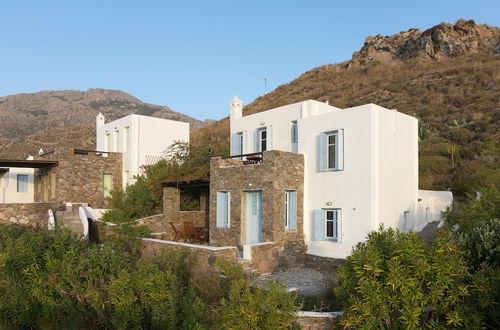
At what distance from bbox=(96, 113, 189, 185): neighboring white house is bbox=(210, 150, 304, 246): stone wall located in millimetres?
8357

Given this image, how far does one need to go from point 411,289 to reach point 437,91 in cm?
3662

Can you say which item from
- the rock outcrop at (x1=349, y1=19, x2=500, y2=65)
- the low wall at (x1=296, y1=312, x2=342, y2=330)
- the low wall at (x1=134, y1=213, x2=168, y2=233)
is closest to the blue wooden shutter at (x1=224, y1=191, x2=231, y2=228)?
the low wall at (x1=134, y1=213, x2=168, y2=233)

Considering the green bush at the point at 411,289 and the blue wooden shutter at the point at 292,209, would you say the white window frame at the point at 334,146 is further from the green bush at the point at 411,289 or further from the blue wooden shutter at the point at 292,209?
the green bush at the point at 411,289

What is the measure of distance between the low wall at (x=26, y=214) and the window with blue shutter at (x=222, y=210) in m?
10.4

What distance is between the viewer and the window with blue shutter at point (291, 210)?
14.2 metres

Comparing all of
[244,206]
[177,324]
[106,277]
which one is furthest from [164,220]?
[177,324]

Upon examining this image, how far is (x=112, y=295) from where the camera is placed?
7.65 m

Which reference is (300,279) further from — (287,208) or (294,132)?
(294,132)

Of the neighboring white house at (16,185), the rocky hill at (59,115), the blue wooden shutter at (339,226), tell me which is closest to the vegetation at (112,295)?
the blue wooden shutter at (339,226)

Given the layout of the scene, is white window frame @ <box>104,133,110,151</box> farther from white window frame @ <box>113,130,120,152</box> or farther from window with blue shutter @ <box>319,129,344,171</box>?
window with blue shutter @ <box>319,129,344,171</box>

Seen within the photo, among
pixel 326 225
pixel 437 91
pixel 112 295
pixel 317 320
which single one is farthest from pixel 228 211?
pixel 437 91

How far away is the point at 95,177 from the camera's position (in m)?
22.7

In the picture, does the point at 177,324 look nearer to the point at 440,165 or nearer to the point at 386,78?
the point at 440,165

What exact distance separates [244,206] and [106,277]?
23.1ft
